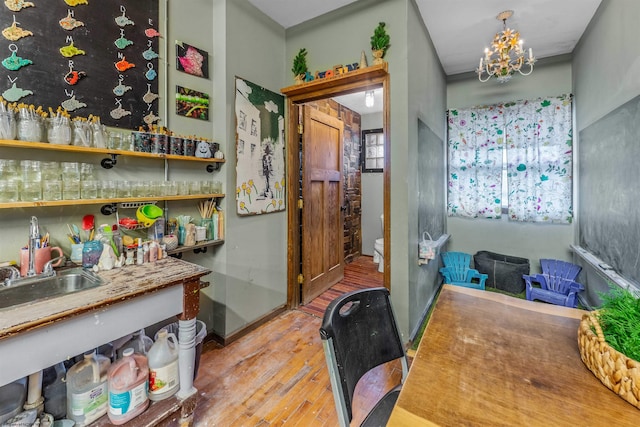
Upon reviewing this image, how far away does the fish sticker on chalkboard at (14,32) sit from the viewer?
53.8 inches

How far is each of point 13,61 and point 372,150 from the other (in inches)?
172

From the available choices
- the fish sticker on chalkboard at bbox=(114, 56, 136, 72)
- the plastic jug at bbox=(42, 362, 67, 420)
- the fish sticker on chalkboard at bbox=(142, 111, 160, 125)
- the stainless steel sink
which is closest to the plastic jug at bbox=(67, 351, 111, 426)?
the plastic jug at bbox=(42, 362, 67, 420)

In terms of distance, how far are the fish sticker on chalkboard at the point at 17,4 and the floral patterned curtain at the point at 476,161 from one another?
163 inches

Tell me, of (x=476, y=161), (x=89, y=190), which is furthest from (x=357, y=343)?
(x=476, y=161)

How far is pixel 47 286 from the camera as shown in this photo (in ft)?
4.49

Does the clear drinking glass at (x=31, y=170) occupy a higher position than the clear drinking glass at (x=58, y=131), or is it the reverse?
the clear drinking glass at (x=58, y=131)

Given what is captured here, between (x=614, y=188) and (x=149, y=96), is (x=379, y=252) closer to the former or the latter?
(x=614, y=188)

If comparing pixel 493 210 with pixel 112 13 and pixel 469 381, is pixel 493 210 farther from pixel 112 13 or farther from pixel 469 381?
pixel 112 13

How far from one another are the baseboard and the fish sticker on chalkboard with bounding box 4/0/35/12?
231 centimetres

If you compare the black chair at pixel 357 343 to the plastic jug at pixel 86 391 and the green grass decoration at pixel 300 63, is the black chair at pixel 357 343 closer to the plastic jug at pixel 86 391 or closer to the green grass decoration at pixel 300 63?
the plastic jug at pixel 86 391

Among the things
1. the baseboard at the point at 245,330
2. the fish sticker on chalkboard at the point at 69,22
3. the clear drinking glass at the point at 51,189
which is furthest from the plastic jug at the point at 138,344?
the fish sticker on chalkboard at the point at 69,22

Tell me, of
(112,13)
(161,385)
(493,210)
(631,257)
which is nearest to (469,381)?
(161,385)

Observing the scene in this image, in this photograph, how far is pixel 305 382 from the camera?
188 cm

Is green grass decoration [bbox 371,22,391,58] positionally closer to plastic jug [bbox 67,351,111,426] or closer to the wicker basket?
the wicker basket
